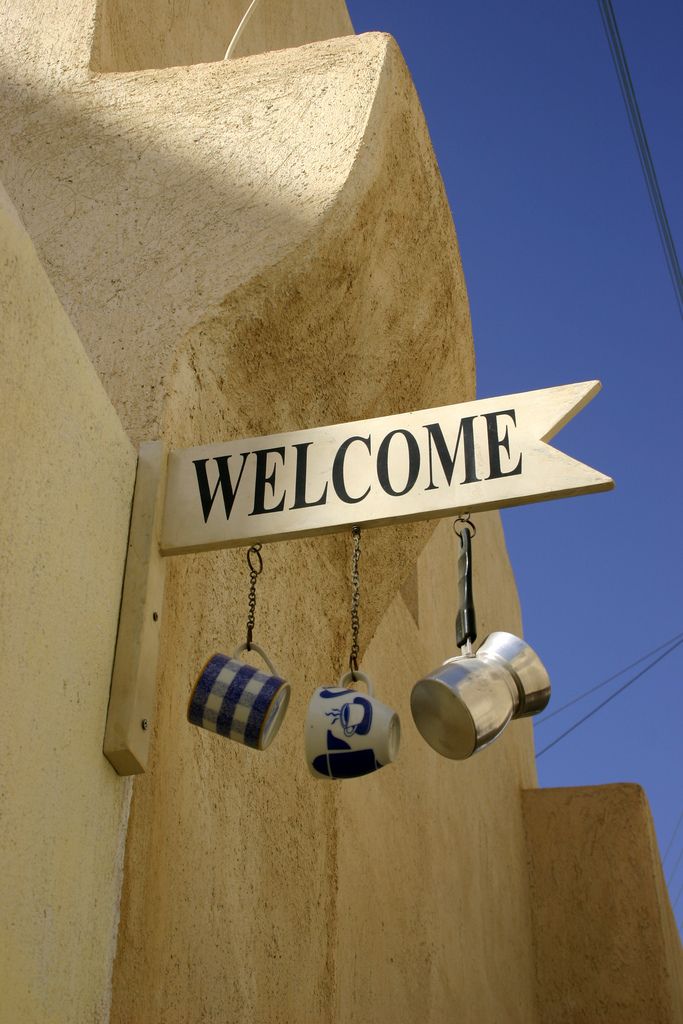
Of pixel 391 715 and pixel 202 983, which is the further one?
pixel 202 983

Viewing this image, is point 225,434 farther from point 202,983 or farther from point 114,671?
point 202,983

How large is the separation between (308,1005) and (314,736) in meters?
1.43

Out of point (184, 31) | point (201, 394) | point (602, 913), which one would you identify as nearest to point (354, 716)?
point (201, 394)

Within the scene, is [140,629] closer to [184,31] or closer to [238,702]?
[238,702]

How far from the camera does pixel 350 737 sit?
6.97 ft

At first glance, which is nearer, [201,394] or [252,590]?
[252,590]

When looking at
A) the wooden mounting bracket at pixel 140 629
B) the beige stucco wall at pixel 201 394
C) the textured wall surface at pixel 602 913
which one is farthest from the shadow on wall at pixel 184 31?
the textured wall surface at pixel 602 913

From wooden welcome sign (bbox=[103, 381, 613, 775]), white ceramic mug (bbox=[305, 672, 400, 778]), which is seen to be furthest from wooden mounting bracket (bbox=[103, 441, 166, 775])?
white ceramic mug (bbox=[305, 672, 400, 778])

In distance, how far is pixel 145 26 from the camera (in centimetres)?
375

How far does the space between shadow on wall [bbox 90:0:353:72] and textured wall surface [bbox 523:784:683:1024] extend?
496 cm

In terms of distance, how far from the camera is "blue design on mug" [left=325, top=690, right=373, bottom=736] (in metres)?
2.13

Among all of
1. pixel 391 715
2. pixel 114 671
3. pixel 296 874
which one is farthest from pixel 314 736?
pixel 296 874

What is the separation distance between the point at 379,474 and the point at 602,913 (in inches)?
224

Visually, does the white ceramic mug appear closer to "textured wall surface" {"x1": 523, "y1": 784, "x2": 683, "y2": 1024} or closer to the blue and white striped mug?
the blue and white striped mug
